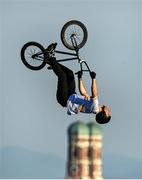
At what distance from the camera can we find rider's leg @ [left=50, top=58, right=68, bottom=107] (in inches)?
486

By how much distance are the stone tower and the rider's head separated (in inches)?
169

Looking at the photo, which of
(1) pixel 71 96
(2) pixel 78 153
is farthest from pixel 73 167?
→ (1) pixel 71 96

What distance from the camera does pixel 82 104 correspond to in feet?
40.8

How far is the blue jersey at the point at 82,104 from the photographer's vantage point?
1234 cm

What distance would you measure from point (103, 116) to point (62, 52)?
1.49 m

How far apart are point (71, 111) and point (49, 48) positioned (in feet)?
4.33

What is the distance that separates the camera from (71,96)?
12367 millimetres

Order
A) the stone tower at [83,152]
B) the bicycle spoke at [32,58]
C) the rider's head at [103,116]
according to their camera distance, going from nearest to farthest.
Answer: the stone tower at [83,152] < the rider's head at [103,116] < the bicycle spoke at [32,58]

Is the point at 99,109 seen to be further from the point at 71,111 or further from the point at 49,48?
the point at 49,48

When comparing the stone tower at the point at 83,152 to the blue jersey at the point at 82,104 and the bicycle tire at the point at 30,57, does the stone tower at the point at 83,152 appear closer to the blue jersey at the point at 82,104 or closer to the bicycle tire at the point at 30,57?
the blue jersey at the point at 82,104

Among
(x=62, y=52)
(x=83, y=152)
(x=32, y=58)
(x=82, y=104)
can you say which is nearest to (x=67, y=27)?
(x=62, y=52)

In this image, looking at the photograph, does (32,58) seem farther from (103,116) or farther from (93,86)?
(103,116)

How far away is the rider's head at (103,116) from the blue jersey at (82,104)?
133 millimetres

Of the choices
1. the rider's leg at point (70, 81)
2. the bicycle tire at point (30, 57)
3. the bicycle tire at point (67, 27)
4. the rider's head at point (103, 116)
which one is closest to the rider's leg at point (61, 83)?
the rider's leg at point (70, 81)
